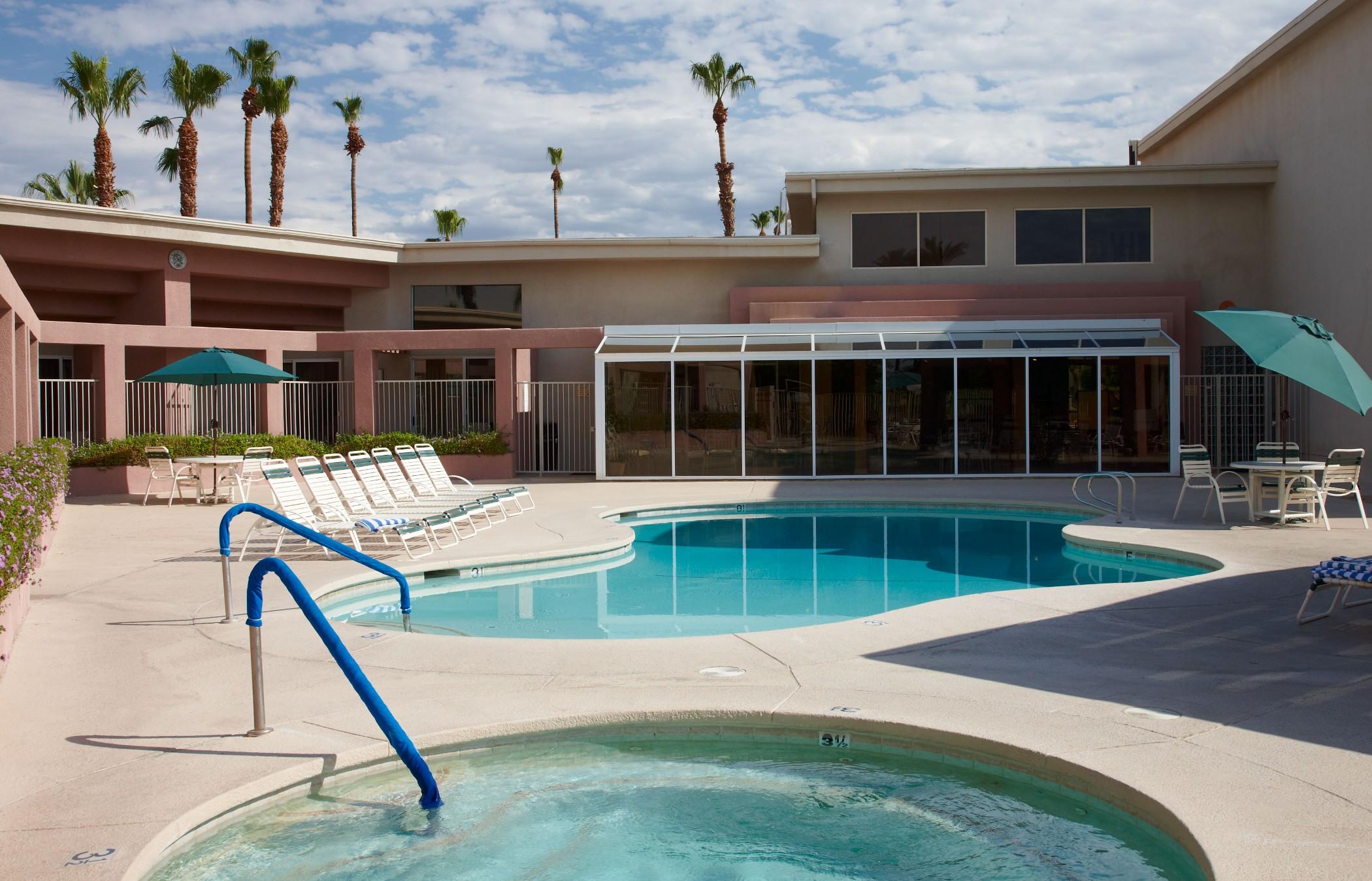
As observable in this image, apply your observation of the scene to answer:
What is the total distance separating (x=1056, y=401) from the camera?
19828 mm

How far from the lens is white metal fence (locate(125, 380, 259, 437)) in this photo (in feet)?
65.9

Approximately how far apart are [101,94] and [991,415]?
27.5 m

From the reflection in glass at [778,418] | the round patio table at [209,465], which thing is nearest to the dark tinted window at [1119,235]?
the reflection in glass at [778,418]

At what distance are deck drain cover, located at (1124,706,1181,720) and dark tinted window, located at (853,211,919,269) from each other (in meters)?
18.5

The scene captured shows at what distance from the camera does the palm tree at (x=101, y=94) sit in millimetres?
32031

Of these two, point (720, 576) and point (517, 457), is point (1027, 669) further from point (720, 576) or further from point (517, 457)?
point (517, 457)

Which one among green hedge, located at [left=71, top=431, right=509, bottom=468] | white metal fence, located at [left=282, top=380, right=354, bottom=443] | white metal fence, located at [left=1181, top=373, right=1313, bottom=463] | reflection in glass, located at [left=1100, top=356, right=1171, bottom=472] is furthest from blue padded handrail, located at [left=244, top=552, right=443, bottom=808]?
white metal fence, located at [left=1181, top=373, right=1313, bottom=463]

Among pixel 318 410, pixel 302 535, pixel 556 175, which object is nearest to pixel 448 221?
pixel 556 175

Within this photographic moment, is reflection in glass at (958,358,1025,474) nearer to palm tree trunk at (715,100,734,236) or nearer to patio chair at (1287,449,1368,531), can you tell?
patio chair at (1287,449,1368,531)

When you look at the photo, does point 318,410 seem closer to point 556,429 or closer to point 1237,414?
point 556,429

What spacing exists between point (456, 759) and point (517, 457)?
54.7 feet

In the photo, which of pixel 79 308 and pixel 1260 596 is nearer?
pixel 1260 596

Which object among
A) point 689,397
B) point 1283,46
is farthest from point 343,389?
point 1283,46

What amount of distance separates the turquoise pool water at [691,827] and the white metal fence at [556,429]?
653 inches
